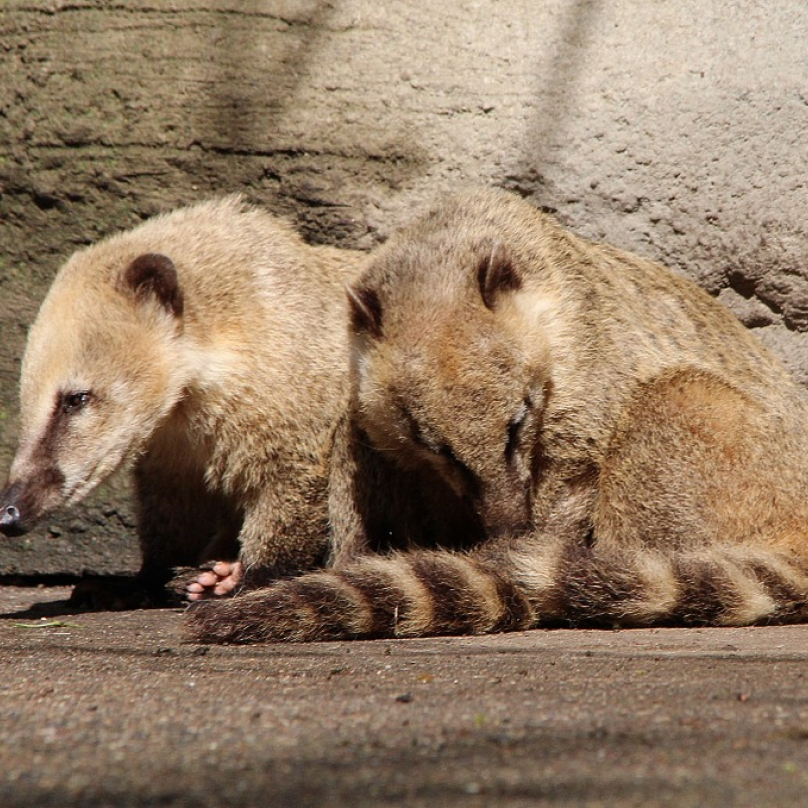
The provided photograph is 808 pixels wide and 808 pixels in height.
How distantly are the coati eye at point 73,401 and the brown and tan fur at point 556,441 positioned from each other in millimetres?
1164

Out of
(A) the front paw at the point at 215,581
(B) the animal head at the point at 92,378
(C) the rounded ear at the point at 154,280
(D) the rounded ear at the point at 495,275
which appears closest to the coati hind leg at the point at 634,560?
(D) the rounded ear at the point at 495,275

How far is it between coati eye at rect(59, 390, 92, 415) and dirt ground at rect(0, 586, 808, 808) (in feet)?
4.64

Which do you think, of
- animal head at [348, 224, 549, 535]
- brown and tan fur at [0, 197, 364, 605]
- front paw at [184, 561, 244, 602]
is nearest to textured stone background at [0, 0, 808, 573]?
brown and tan fur at [0, 197, 364, 605]

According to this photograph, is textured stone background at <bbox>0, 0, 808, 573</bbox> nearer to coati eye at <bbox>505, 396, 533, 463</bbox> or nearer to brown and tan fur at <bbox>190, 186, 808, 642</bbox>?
brown and tan fur at <bbox>190, 186, 808, 642</bbox>

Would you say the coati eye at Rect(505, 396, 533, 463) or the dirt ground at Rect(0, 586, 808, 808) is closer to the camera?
the dirt ground at Rect(0, 586, 808, 808)

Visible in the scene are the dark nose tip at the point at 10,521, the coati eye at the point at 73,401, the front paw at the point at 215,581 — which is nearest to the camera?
the dark nose tip at the point at 10,521

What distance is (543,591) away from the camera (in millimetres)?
4359

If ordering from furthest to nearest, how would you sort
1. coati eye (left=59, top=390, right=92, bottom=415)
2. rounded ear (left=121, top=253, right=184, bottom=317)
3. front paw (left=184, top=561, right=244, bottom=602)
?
front paw (left=184, top=561, right=244, bottom=602) < rounded ear (left=121, top=253, right=184, bottom=317) < coati eye (left=59, top=390, right=92, bottom=415)

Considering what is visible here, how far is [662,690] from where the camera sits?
8.74ft

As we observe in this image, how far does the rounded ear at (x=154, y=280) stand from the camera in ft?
17.0

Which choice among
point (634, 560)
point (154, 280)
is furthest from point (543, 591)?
point (154, 280)

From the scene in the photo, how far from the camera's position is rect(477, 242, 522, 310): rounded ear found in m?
4.95

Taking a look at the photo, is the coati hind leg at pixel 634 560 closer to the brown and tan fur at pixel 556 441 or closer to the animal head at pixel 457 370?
the brown and tan fur at pixel 556 441

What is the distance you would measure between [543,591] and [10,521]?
214cm
